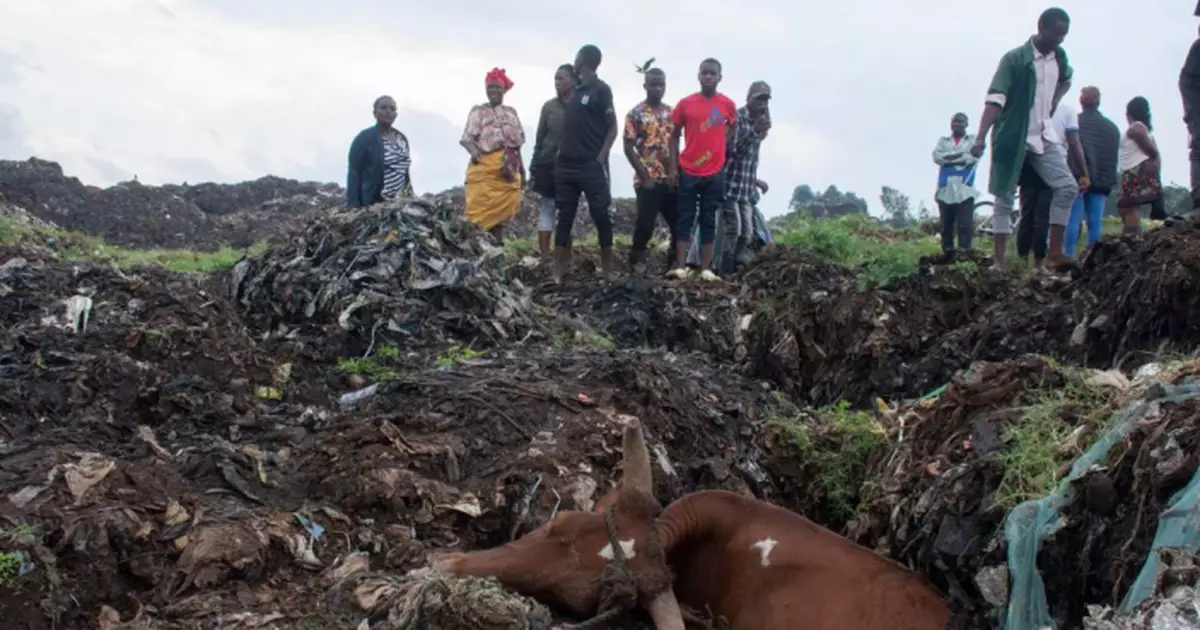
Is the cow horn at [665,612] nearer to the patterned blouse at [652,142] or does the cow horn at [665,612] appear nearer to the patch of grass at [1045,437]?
the patch of grass at [1045,437]

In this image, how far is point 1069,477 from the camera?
3.65 m

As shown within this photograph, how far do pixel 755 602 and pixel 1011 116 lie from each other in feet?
18.1

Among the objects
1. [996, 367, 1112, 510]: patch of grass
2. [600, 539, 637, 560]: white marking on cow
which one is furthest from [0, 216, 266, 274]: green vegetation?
[996, 367, 1112, 510]: patch of grass

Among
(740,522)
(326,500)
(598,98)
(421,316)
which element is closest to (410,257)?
(421,316)

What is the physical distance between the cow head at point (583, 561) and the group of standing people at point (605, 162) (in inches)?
252

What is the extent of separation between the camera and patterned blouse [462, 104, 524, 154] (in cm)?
1132

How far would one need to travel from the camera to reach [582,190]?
35.2 ft

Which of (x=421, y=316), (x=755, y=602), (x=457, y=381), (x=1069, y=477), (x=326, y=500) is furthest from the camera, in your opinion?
(x=421, y=316)

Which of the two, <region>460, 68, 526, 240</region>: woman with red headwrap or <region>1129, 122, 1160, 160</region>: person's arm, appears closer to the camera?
<region>1129, 122, 1160, 160</region>: person's arm

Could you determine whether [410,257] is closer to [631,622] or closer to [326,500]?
[326,500]

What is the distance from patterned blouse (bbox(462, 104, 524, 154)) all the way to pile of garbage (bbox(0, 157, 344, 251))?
8.73 meters

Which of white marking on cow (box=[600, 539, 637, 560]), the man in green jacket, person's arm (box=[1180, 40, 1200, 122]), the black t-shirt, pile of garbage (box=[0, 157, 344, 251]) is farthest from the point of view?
pile of garbage (box=[0, 157, 344, 251])

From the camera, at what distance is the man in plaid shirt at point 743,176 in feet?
36.2

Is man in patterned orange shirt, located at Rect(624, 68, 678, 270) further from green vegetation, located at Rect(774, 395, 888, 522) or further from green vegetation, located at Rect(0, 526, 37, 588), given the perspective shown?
Answer: green vegetation, located at Rect(0, 526, 37, 588)
